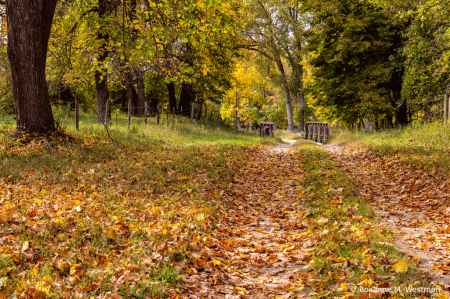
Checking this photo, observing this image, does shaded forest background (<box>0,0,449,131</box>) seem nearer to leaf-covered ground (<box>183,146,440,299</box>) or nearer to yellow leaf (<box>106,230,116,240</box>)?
leaf-covered ground (<box>183,146,440,299</box>)

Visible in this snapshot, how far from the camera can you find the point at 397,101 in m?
18.0

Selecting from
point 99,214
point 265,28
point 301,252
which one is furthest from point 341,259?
point 265,28

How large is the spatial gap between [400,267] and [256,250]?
202 cm

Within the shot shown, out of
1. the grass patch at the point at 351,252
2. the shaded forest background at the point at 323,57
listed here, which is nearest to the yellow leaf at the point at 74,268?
the grass patch at the point at 351,252

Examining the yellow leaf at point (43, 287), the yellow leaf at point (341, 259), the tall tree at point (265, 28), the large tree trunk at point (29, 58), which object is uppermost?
the tall tree at point (265, 28)

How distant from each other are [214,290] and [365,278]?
5.41ft

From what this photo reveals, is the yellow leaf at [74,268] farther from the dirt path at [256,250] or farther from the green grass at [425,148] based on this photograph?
the green grass at [425,148]

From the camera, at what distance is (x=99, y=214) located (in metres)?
5.05

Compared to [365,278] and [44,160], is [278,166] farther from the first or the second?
[365,278]

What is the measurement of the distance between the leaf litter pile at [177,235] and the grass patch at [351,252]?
0.6 inches

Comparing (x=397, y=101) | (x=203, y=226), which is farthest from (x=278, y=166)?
Answer: (x=397, y=101)

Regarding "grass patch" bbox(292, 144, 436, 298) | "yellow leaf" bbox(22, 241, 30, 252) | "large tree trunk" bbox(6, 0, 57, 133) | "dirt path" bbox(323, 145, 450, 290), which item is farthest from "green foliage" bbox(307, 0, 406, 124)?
"yellow leaf" bbox(22, 241, 30, 252)

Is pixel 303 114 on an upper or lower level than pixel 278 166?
upper

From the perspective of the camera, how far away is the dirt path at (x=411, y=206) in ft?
13.1
